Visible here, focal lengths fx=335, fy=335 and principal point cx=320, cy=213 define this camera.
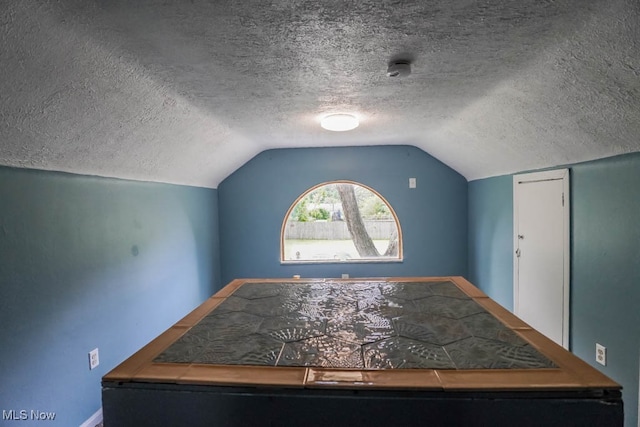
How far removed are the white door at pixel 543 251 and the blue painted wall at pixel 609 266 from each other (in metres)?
0.10

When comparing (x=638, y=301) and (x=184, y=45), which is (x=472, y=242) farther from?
(x=184, y=45)

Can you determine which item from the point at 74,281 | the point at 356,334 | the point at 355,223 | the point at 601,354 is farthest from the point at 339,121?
the point at 355,223

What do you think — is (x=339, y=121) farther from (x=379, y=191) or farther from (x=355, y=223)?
(x=355, y=223)

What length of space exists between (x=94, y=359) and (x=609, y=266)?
319cm

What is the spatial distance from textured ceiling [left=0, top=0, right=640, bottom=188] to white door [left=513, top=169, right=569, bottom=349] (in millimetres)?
252

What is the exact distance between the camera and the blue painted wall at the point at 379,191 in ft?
13.9

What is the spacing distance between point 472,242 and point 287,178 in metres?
2.44

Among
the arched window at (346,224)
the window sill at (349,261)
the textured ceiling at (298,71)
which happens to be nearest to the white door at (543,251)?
the textured ceiling at (298,71)

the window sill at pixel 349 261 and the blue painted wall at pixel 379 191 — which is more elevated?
the blue painted wall at pixel 379 191

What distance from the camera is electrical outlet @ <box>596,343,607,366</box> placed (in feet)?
A: 6.57

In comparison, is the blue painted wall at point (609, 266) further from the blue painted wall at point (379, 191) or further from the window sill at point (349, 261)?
the window sill at point (349, 261)

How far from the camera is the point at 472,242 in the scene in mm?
4117

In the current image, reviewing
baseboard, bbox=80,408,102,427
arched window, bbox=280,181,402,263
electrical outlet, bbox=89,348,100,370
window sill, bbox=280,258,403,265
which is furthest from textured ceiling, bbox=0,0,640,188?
arched window, bbox=280,181,402,263

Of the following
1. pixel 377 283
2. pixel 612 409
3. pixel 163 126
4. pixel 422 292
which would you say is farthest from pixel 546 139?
pixel 163 126
